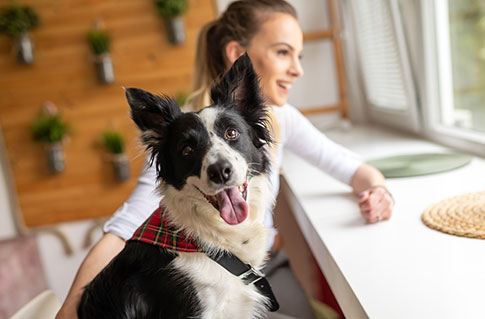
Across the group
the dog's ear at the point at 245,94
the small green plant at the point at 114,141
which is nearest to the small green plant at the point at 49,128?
the small green plant at the point at 114,141

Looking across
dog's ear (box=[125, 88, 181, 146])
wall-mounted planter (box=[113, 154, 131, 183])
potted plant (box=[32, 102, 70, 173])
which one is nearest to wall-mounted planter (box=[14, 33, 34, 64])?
potted plant (box=[32, 102, 70, 173])

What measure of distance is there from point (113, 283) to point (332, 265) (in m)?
0.58

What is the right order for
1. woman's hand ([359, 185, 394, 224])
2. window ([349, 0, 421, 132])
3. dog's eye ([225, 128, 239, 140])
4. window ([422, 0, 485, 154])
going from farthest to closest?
window ([349, 0, 421, 132]) < window ([422, 0, 485, 154]) < woman's hand ([359, 185, 394, 224]) < dog's eye ([225, 128, 239, 140])

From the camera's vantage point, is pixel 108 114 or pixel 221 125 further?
pixel 108 114

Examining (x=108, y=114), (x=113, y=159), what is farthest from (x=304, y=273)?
(x=108, y=114)

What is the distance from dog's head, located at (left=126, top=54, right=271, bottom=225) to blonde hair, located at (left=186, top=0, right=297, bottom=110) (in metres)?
0.47

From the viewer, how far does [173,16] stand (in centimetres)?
313

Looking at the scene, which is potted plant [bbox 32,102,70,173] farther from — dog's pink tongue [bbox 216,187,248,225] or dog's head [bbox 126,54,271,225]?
dog's pink tongue [bbox 216,187,248,225]

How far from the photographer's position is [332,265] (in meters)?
1.21

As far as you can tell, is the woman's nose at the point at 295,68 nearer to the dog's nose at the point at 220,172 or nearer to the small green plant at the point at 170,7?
the dog's nose at the point at 220,172

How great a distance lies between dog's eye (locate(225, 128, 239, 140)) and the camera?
44.5 inches

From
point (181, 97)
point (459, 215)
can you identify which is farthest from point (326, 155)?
point (181, 97)

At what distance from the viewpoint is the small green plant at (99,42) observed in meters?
3.10

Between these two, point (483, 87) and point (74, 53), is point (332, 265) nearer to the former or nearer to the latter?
point (483, 87)
